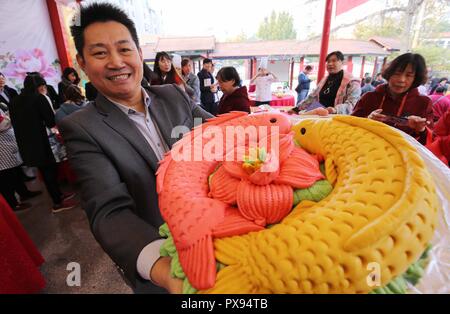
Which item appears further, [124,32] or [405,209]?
[124,32]

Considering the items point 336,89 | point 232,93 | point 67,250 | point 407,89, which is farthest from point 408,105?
point 67,250

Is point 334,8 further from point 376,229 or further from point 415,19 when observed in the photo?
point 376,229

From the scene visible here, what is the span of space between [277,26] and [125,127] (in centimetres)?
1469

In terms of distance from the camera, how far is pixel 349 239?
1.18ft

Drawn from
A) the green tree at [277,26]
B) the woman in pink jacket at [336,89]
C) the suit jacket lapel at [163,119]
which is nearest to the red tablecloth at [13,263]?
the suit jacket lapel at [163,119]

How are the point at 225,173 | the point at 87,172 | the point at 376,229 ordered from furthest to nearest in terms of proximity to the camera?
the point at 87,172
the point at 225,173
the point at 376,229

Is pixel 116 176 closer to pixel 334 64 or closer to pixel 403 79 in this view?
pixel 403 79

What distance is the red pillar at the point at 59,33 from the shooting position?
517 cm

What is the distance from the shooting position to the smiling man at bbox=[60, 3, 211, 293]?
65 cm

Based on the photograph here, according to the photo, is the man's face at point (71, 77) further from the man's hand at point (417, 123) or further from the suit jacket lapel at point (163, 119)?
the man's hand at point (417, 123)
